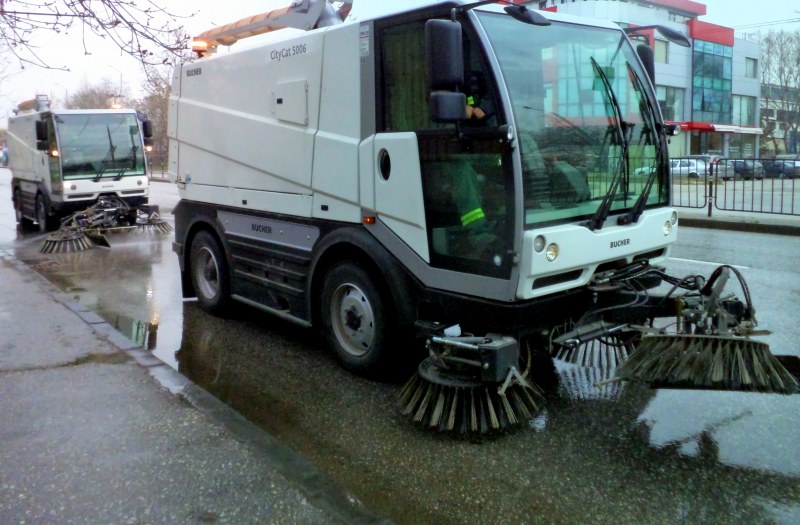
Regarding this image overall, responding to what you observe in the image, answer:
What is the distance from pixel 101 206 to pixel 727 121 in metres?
66.2

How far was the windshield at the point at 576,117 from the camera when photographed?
4.85 meters

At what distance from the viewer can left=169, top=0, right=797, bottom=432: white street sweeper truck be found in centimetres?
473

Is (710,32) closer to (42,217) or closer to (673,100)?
(673,100)

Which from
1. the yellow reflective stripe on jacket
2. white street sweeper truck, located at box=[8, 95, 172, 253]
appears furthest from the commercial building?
the yellow reflective stripe on jacket

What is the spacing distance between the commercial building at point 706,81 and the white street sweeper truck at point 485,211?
55415 millimetres

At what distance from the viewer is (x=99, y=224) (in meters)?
15.9

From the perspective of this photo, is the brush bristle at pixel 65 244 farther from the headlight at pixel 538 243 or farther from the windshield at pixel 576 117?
the headlight at pixel 538 243

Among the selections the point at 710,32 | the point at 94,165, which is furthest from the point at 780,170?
the point at 710,32

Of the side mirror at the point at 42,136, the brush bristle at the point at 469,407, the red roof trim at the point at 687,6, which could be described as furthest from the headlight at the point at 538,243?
the red roof trim at the point at 687,6

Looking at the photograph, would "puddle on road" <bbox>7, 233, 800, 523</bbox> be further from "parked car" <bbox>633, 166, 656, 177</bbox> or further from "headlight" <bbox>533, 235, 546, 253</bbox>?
"parked car" <bbox>633, 166, 656, 177</bbox>

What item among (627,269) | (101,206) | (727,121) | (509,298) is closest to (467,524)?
(509,298)

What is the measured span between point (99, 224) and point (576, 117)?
42.3 feet

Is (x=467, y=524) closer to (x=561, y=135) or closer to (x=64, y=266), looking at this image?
(x=561, y=135)

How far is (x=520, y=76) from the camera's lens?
4.89 metres
